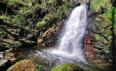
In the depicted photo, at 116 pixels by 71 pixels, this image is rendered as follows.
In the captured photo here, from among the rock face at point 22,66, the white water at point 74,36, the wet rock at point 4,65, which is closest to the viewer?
the rock face at point 22,66

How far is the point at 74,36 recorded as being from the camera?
19.1 metres

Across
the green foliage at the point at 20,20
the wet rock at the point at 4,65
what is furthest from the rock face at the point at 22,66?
the green foliage at the point at 20,20

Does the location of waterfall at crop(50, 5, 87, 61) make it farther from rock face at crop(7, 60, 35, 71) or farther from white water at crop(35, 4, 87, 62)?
rock face at crop(7, 60, 35, 71)

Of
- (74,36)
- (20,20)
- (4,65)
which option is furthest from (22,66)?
(20,20)

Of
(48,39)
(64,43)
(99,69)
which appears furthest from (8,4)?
(99,69)

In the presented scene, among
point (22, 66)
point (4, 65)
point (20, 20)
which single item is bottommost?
point (4, 65)

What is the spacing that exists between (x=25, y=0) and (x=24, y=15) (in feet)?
8.01

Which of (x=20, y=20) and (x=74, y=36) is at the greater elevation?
(x=20, y=20)

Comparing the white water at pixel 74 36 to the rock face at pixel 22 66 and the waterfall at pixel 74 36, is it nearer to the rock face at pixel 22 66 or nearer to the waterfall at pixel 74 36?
the waterfall at pixel 74 36

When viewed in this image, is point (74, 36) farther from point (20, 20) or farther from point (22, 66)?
point (22, 66)

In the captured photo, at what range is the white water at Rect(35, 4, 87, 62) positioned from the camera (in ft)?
56.9

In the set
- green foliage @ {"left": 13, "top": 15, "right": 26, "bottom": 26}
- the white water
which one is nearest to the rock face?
the white water

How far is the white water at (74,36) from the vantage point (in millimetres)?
17337

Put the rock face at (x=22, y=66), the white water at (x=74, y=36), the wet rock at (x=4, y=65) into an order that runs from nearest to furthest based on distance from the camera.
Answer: the rock face at (x=22, y=66), the wet rock at (x=4, y=65), the white water at (x=74, y=36)
